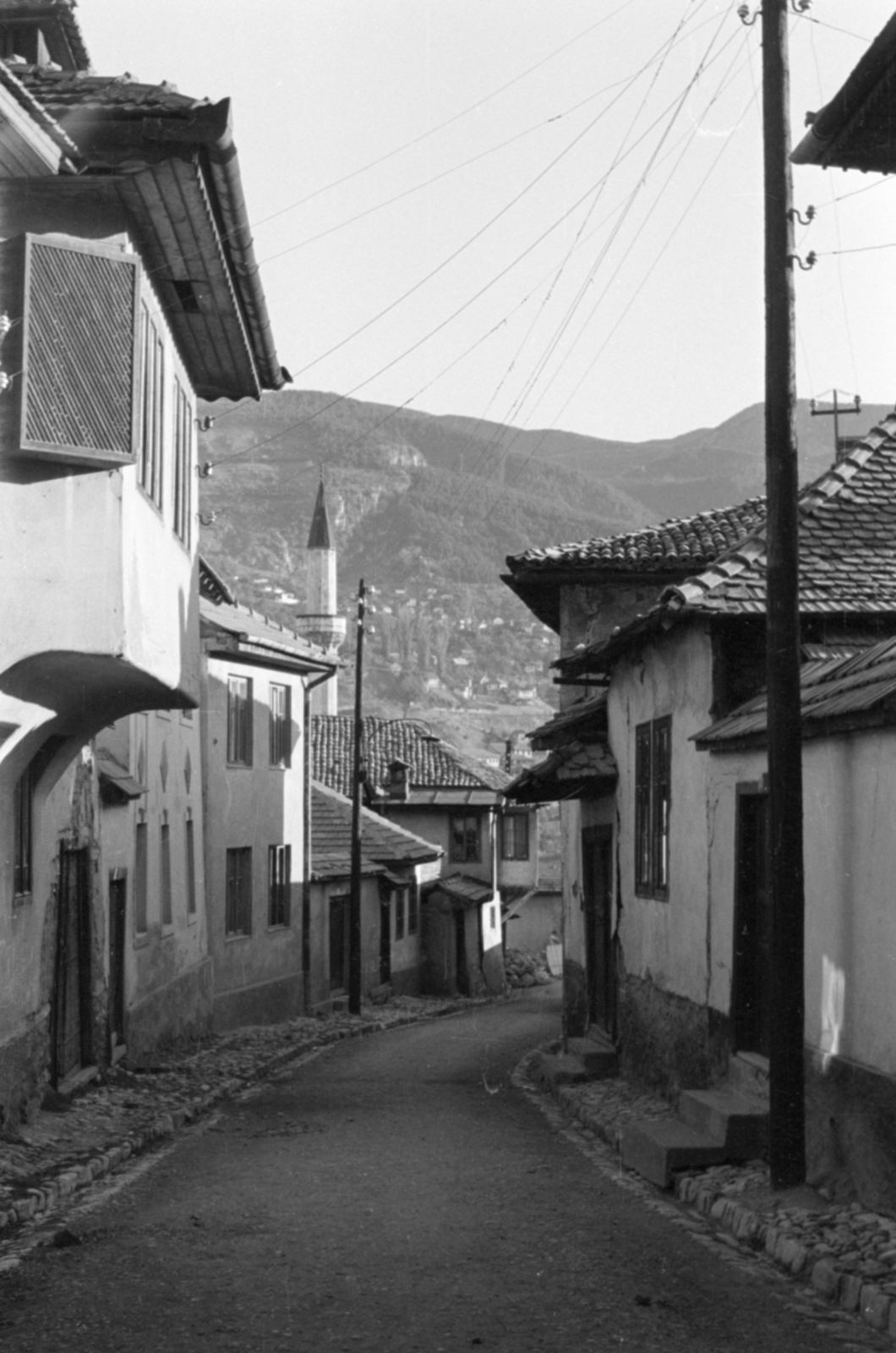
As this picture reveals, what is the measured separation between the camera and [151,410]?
473 inches

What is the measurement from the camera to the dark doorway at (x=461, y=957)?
50.8m

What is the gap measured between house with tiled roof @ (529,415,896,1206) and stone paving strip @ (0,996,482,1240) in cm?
453

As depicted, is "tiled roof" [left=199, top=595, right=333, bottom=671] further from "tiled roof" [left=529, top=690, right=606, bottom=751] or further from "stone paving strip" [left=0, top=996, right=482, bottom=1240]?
"tiled roof" [left=529, top=690, right=606, bottom=751]

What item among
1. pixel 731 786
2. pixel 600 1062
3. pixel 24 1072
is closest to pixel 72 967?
pixel 24 1072

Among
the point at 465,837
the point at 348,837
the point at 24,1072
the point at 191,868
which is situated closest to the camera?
the point at 24,1072

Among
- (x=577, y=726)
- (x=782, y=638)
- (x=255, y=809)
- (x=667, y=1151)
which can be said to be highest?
(x=782, y=638)

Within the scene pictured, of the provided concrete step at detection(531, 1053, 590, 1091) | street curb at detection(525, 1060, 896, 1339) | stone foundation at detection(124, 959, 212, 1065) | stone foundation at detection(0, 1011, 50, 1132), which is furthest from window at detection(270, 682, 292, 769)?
street curb at detection(525, 1060, 896, 1339)

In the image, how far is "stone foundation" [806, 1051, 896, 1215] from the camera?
891 centimetres

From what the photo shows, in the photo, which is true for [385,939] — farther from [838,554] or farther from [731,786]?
[731,786]

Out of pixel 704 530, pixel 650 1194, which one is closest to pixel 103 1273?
pixel 650 1194

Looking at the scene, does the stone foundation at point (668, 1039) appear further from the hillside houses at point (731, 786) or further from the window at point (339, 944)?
the window at point (339, 944)

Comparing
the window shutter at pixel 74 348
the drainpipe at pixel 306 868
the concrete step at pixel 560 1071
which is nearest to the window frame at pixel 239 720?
the drainpipe at pixel 306 868

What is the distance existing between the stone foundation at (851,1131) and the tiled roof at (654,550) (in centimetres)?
1198

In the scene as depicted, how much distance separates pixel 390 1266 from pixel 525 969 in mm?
53905
